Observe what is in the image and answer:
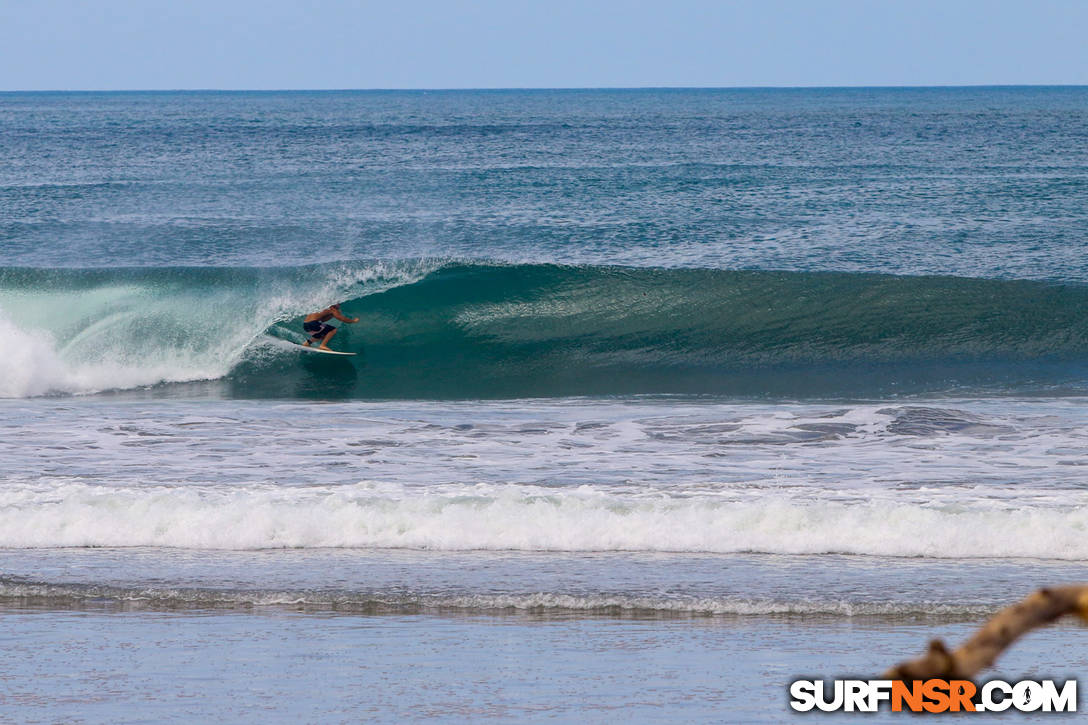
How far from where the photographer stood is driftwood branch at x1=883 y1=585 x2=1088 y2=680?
3.37ft

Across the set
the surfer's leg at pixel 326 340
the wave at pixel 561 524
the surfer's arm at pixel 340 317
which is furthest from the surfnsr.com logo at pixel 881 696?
the surfer's leg at pixel 326 340

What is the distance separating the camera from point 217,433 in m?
10.9

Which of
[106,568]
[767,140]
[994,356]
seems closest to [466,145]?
[767,140]

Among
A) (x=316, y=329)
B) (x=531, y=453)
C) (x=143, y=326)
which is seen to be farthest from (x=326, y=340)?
(x=531, y=453)

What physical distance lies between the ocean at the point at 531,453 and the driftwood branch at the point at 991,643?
3539mm

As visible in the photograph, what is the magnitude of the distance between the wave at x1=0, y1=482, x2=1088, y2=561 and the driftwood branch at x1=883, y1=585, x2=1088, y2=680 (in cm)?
613

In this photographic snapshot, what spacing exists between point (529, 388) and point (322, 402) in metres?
2.70

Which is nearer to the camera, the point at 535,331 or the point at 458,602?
the point at 458,602

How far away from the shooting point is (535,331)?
18.1 m

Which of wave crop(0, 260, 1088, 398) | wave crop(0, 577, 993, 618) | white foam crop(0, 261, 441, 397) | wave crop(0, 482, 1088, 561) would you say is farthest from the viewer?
wave crop(0, 260, 1088, 398)

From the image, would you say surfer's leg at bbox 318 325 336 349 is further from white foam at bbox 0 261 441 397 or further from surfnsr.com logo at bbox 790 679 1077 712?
surfnsr.com logo at bbox 790 679 1077 712

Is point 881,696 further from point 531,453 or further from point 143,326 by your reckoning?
point 143,326

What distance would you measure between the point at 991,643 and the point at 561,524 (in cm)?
642

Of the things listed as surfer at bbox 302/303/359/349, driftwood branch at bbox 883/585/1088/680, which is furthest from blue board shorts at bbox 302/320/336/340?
driftwood branch at bbox 883/585/1088/680
